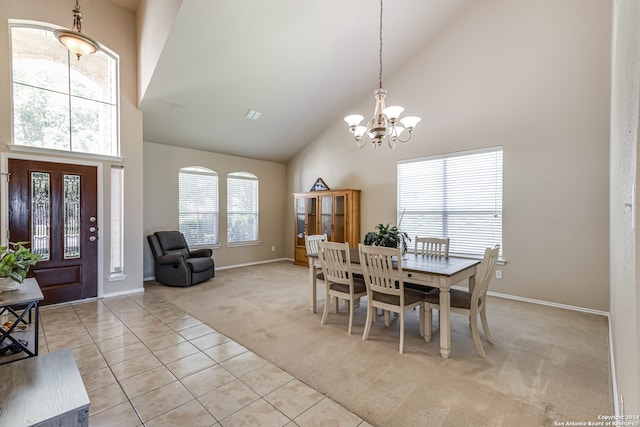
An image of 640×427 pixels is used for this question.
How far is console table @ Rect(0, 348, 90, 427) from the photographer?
128cm

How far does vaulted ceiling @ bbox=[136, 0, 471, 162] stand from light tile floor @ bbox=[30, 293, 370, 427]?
3.45 metres

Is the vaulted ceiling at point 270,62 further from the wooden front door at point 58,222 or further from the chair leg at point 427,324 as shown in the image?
the chair leg at point 427,324

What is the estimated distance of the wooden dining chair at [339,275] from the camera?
3.20m

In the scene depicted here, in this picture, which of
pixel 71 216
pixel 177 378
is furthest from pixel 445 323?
pixel 71 216

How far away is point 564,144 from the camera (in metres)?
3.92

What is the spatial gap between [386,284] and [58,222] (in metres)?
4.62

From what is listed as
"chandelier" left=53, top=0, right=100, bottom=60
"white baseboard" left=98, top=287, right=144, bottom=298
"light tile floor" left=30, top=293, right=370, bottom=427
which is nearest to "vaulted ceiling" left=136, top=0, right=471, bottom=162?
"chandelier" left=53, top=0, right=100, bottom=60

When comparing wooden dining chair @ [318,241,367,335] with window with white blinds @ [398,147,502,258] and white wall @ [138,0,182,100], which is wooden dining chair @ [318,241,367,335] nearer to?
window with white blinds @ [398,147,502,258]

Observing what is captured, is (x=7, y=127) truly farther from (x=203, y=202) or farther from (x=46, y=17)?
(x=203, y=202)

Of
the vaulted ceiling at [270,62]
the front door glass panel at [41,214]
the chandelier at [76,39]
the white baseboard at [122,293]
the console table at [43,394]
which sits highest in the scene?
the vaulted ceiling at [270,62]

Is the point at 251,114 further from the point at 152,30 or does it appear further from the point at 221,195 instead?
the point at 221,195

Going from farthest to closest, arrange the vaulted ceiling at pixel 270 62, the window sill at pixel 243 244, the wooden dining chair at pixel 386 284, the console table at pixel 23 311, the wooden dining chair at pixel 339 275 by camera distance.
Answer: the window sill at pixel 243 244
the vaulted ceiling at pixel 270 62
the wooden dining chair at pixel 339 275
the wooden dining chair at pixel 386 284
the console table at pixel 23 311

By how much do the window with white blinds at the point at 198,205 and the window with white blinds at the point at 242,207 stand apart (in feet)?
1.17

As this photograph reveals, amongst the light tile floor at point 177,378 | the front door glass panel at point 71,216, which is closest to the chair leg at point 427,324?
the light tile floor at point 177,378
